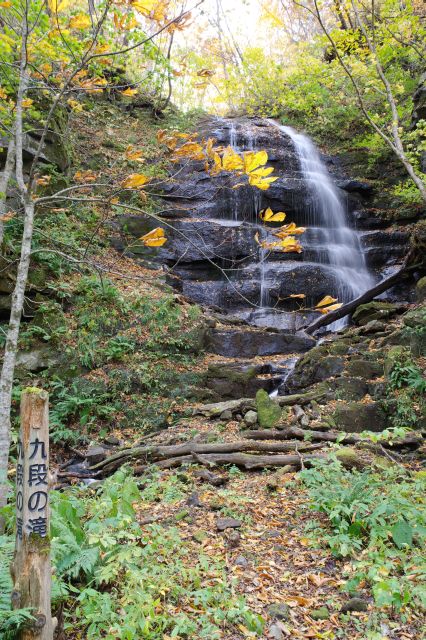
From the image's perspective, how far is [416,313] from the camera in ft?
26.3

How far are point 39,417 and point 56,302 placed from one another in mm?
7106

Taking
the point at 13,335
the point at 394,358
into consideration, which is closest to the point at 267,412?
the point at 394,358

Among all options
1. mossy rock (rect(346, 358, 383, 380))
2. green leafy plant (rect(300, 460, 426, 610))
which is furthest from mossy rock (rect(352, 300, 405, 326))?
green leafy plant (rect(300, 460, 426, 610))

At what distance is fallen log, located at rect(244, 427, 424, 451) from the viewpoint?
19.6ft

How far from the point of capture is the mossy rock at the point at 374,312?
34.3 feet

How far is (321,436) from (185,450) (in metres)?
1.93

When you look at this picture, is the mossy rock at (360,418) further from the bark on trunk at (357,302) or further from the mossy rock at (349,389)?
the bark on trunk at (357,302)

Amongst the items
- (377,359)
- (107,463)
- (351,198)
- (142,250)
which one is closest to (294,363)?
(377,359)

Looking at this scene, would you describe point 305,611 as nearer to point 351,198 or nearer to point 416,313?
point 416,313

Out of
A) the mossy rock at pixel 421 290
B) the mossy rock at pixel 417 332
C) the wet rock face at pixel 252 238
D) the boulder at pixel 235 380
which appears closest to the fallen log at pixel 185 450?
the boulder at pixel 235 380

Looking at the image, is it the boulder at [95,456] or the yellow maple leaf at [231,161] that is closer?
the yellow maple leaf at [231,161]

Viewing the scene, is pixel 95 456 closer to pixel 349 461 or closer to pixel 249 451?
pixel 249 451

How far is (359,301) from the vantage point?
449 inches

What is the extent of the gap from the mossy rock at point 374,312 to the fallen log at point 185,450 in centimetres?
577
